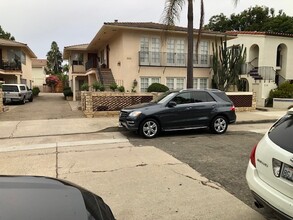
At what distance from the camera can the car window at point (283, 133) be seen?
3.31 metres

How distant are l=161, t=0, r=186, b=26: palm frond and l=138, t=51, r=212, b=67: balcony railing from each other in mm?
5755

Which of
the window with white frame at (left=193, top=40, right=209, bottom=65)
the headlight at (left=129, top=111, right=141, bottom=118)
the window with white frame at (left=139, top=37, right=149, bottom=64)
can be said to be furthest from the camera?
the window with white frame at (left=193, top=40, right=209, bottom=65)

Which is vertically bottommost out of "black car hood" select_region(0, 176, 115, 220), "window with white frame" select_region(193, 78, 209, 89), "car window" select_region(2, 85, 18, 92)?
"black car hood" select_region(0, 176, 115, 220)

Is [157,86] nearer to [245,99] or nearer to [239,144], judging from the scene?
[245,99]

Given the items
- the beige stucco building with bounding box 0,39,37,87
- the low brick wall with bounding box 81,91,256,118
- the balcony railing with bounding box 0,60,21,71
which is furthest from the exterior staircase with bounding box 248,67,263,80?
the balcony railing with bounding box 0,60,21,71

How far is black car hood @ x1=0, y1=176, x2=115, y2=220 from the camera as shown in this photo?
1.99 metres

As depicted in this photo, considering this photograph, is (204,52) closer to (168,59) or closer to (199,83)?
(199,83)

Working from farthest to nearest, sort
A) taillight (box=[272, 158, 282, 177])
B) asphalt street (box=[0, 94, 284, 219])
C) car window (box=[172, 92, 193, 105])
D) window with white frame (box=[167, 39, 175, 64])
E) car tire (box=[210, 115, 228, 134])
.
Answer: window with white frame (box=[167, 39, 175, 64])
car tire (box=[210, 115, 228, 134])
car window (box=[172, 92, 193, 105])
asphalt street (box=[0, 94, 284, 219])
taillight (box=[272, 158, 282, 177])

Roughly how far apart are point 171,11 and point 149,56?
20.5 ft

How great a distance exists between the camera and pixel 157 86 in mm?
17859

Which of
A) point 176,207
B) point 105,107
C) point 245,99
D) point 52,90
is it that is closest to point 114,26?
point 105,107

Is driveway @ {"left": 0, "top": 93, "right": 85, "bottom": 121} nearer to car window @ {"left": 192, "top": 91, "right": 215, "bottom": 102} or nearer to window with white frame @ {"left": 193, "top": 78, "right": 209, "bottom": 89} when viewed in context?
car window @ {"left": 192, "top": 91, "right": 215, "bottom": 102}

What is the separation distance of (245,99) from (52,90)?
46.3 metres

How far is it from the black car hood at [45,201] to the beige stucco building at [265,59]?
20846 millimetres
